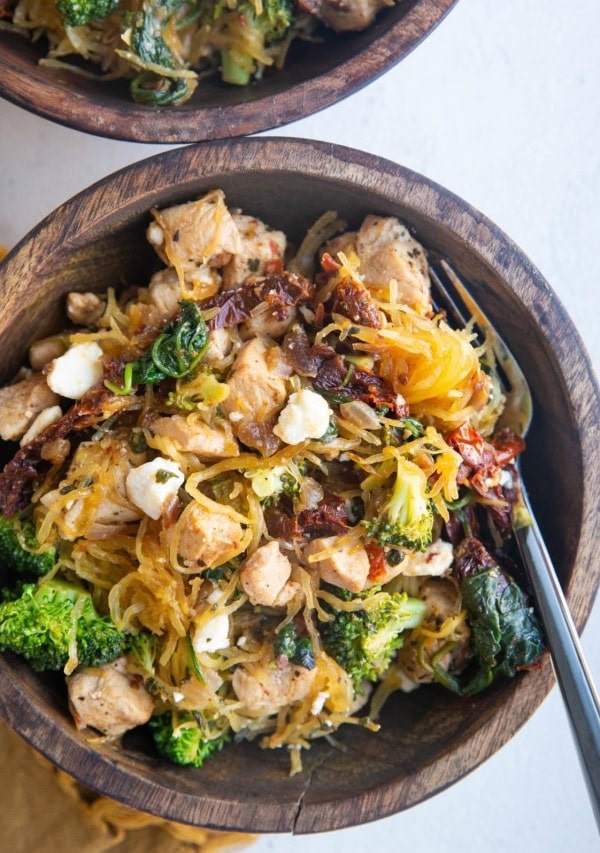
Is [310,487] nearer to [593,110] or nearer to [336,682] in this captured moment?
[336,682]

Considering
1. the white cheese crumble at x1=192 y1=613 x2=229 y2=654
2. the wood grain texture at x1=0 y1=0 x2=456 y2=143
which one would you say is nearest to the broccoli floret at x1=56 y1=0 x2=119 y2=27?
the wood grain texture at x1=0 y1=0 x2=456 y2=143

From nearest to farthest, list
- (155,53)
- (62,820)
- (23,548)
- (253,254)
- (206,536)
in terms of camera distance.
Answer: (206,536) < (23,548) < (253,254) < (155,53) < (62,820)

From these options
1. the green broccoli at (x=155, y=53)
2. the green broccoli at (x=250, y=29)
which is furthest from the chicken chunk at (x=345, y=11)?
the green broccoli at (x=155, y=53)

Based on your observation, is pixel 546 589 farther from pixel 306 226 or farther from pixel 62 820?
pixel 62 820

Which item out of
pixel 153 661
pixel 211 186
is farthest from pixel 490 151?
pixel 153 661

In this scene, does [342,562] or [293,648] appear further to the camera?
[293,648]

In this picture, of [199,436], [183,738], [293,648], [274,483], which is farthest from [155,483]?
[183,738]

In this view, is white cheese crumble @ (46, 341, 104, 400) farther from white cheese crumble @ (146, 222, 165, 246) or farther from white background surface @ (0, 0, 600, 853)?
white background surface @ (0, 0, 600, 853)
